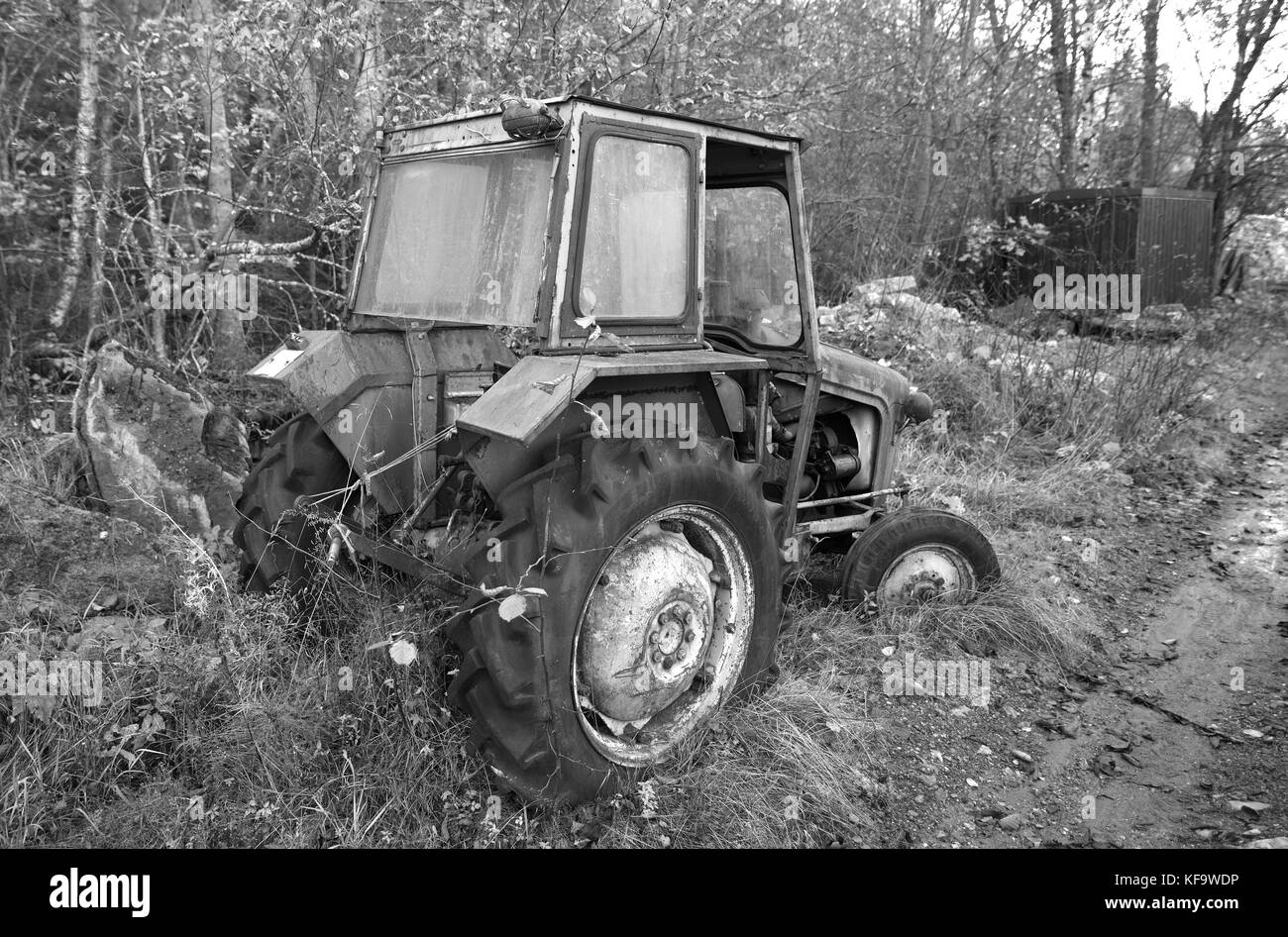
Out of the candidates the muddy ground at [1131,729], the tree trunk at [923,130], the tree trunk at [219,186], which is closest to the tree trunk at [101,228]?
the tree trunk at [219,186]

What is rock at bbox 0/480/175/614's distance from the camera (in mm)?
3701

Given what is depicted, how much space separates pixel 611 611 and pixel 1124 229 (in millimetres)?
10661

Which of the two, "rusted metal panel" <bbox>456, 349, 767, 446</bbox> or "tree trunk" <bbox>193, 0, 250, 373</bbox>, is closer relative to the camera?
"rusted metal panel" <bbox>456, 349, 767, 446</bbox>

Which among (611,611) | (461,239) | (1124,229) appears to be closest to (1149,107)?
(1124,229)

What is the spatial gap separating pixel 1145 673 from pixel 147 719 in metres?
4.21

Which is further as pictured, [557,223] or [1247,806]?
[1247,806]

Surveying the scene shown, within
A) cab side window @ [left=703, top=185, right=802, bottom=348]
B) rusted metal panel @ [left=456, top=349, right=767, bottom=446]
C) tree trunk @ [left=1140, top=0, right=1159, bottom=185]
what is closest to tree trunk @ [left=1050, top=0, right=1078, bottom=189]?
tree trunk @ [left=1140, top=0, right=1159, bottom=185]

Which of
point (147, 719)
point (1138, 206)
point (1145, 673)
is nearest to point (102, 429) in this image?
point (147, 719)

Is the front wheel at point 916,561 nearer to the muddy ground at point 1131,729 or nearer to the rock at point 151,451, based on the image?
the muddy ground at point 1131,729

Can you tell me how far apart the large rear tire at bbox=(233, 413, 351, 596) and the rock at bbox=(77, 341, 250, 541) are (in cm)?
96

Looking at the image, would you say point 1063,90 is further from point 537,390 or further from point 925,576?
point 537,390

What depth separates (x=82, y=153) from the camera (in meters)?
5.63

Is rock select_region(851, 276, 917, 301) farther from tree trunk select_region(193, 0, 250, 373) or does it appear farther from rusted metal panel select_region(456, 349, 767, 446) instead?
rusted metal panel select_region(456, 349, 767, 446)

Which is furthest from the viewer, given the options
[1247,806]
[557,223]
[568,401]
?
[1247,806]
